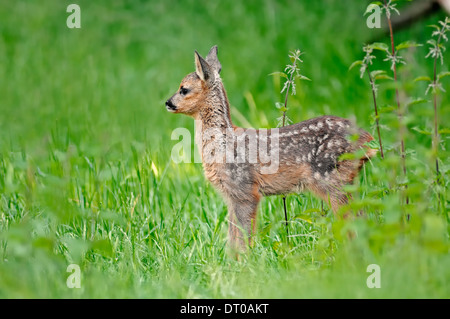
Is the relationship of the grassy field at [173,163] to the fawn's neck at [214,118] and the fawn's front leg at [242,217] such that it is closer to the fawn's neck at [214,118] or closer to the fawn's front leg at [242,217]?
the fawn's front leg at [242,217]

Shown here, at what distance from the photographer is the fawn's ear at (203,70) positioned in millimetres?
6016

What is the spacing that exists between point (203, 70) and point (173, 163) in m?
2.11

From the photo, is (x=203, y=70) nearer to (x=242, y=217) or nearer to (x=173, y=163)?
(x=242, y=217)

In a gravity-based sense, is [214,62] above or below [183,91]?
above

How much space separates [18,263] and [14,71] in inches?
286

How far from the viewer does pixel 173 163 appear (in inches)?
314

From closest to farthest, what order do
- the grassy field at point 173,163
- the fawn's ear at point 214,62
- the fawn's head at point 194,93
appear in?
1. the grassy field at point 173,163
2. the fawn's head at point 194,93
3. the fawn's ear at point 214,62

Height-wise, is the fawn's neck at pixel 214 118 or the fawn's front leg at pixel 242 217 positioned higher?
the fawn's neck at pixel 214 118

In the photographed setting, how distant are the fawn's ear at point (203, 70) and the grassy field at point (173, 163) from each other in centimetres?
111

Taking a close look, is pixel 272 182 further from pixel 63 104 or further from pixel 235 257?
pixel 63 104

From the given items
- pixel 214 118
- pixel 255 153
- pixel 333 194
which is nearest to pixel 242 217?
pixel 255 153

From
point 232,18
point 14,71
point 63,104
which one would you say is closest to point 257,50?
point 232,18

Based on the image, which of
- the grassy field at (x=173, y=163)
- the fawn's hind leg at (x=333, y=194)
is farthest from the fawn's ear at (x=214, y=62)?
the fawn's hind leg at (x=333, y=194)

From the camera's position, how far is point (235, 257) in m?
5.51
